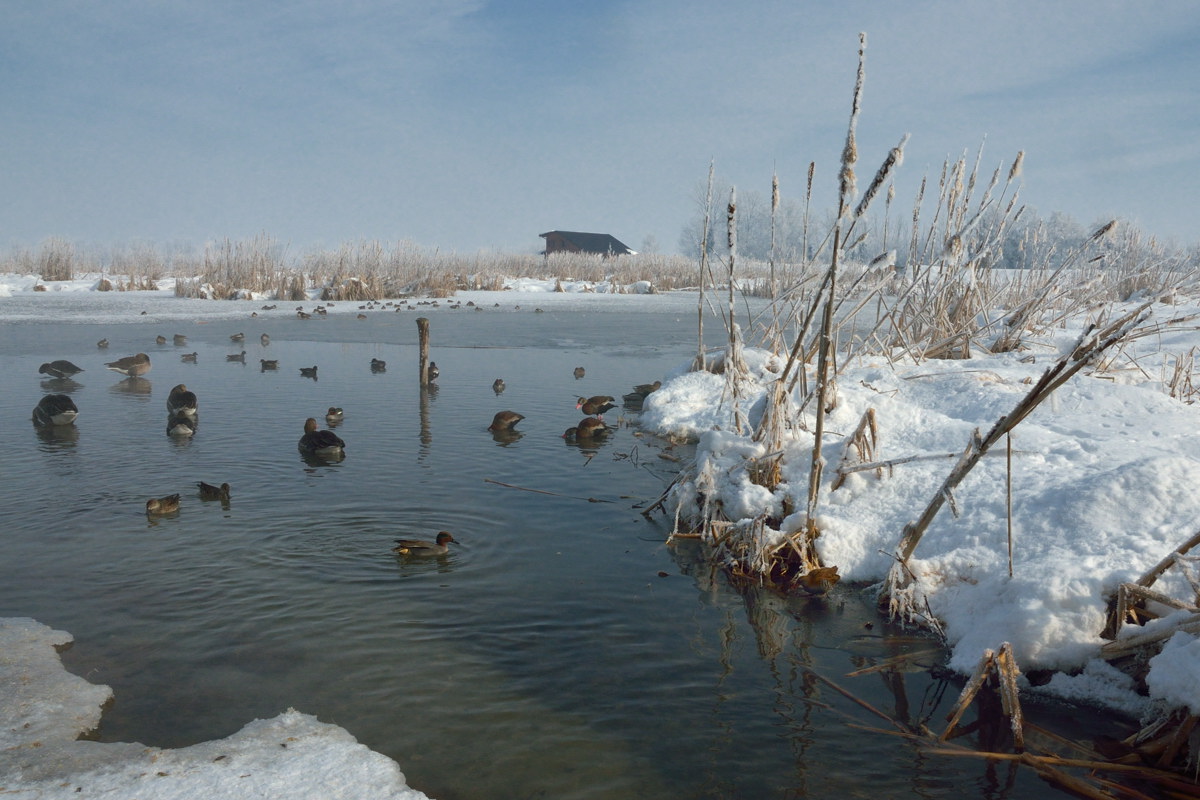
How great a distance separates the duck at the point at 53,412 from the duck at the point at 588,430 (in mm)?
4794

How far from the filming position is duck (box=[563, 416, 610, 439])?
7480mm

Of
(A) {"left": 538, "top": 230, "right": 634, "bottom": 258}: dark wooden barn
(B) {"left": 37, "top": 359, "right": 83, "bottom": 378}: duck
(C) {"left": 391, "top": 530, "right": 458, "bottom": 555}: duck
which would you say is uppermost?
(A) {"left": 538, "top": 230, "right": 634, "bottom": 258}: dark wooden barn

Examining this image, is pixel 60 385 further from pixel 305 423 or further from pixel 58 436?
pixel 305 423

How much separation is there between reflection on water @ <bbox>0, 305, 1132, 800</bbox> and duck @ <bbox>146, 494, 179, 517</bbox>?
0.06 m

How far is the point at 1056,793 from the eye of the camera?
2.62m

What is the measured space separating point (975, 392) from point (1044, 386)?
366 centimetres

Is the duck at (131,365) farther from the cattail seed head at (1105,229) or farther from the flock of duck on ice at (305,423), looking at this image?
the cattail seed head at (1105,229)

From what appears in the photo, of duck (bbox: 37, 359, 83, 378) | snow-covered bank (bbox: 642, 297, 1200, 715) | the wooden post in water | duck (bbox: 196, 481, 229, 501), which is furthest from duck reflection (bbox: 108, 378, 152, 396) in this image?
snow-covered bank (bbox: 642, 297, 1200, 715)

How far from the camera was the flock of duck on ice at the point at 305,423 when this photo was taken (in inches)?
201

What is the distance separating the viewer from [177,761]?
2658mm

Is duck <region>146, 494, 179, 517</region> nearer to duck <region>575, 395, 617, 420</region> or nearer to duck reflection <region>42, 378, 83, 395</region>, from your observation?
duck <region>575, 395, 617, 420</region>

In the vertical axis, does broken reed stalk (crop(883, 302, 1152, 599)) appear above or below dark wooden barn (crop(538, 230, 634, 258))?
below

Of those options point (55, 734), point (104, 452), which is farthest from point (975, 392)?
point (104, 452)

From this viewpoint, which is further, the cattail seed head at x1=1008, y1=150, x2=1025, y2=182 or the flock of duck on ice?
the cattail seed head at x1=1008, y1=150, x2=1025, y2=182
